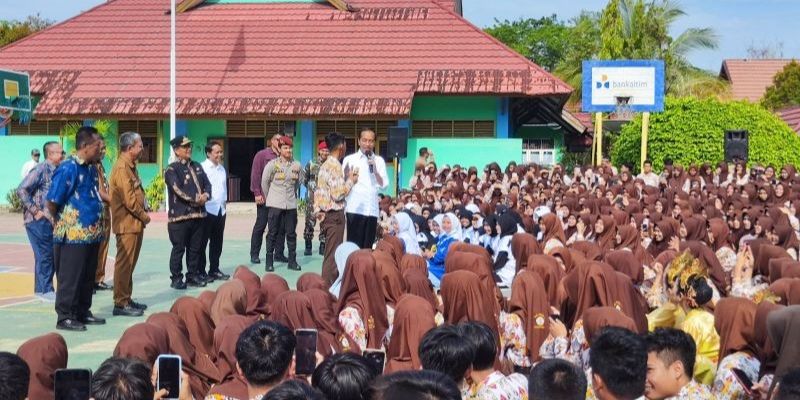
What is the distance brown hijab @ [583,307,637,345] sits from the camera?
464 centimetres

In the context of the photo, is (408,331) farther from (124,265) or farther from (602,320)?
(124,265)

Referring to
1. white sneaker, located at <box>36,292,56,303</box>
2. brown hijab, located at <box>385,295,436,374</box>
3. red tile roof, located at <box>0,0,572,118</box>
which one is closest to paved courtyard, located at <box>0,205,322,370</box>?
white sneaker, located at <box>36,292,56,303</box>

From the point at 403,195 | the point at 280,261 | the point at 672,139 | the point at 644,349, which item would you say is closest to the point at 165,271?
the point at 280,261

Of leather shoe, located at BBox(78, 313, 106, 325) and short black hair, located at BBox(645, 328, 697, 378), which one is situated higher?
short black hair, located at BBox(645, 328, 697, 378)

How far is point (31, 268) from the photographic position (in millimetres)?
11484

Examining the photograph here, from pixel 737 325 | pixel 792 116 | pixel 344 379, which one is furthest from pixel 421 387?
pixel 792 116

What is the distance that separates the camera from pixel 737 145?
18750 millimetres

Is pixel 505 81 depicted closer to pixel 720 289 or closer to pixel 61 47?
pixel 61 47

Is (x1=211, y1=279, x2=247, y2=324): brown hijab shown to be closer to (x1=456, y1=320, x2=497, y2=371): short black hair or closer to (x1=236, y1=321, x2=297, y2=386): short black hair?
(x1=236, y1=321, x2=297, y2=386): short black hair

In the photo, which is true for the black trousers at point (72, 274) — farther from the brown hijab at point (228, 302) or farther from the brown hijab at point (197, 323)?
the brown hijab at point (197, 323)

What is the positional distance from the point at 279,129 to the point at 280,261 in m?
11.8

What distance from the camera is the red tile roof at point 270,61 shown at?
21906mm

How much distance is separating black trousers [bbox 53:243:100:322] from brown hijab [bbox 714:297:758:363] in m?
4.64

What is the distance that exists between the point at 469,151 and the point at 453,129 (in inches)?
28.8
